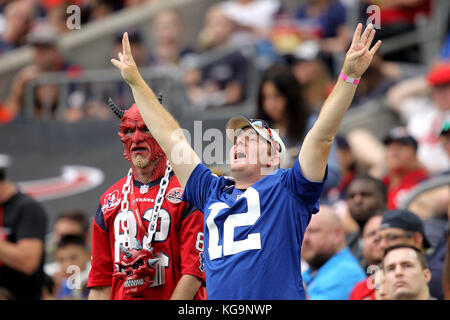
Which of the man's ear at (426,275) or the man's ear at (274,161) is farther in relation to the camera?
the man's ear at (426,275)

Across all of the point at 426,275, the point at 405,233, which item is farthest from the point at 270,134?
the point at 405,233

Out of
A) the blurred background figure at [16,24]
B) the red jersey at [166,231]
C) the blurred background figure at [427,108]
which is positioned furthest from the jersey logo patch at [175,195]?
the blurred background figure at [16,24]

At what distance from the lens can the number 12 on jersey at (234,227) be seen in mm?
4648

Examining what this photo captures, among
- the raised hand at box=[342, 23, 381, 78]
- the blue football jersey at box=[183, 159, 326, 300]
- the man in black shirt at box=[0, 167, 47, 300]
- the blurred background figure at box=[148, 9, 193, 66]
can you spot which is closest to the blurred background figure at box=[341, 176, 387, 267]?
the man in black shirt at box=[0, 167, 47, 300]

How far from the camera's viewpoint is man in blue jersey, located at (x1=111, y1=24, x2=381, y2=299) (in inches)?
179

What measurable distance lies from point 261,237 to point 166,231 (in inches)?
29.0

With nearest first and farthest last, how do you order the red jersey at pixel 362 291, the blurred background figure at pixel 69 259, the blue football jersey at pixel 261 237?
the blue football jersey at pixel 261 237, the red jersey at pixel 362 291, the blurred background figure at pixel 69 259

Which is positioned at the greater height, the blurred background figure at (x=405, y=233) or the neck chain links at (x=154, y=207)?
the blurred background figure at (x=405, y=233)

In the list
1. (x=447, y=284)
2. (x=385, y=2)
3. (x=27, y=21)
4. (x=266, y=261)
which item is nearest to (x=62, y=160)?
(x=27, y=21)

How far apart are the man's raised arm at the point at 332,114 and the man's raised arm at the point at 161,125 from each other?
743mm

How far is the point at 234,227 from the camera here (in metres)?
4.71

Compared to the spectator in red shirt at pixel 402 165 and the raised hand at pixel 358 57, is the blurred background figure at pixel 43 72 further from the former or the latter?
the raised hand at pixel 358 57

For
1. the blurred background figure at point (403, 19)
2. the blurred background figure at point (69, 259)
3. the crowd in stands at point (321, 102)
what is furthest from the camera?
the blurred background figure at point (403, 19)

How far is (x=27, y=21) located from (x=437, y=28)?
20.5 feet
